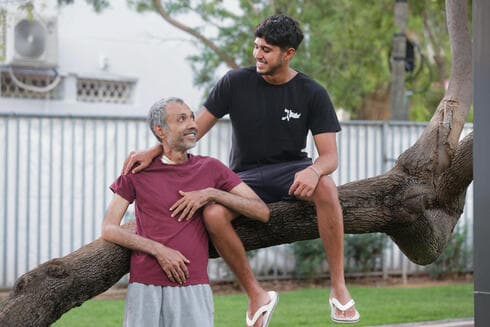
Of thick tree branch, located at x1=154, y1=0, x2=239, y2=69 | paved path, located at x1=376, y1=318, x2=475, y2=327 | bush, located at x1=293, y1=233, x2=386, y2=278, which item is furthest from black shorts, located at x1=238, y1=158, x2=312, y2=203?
thick tree branch, located at x1=154, y1=0, x2=239, y2=69

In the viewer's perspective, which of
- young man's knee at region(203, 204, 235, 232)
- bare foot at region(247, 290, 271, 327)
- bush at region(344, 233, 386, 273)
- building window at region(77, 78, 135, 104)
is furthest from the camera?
building window at region(77, 78, 135, 104)

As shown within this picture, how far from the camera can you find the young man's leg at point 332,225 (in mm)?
4938

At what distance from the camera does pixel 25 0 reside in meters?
12.4

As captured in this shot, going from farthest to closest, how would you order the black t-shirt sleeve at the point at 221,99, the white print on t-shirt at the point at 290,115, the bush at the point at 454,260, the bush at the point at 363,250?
the bush at the point at 454,260, the bush at the point at 363,250, the black t-shirt sleeve at the point at 221,99, the white print on t-shirt at the point at 290,115

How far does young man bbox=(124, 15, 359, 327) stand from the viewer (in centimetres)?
492

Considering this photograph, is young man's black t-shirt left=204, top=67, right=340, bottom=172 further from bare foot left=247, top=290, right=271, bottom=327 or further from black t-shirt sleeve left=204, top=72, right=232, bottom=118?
bare foot left=247, top=290, right=271, bottom=327

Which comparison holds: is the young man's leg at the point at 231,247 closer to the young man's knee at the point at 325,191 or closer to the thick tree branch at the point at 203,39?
the young man's knee at the point at 325,191

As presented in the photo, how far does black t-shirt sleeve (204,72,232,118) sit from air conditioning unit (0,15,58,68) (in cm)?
1150

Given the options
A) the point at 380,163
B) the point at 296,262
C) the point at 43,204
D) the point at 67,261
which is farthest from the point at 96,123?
the point at 67,261

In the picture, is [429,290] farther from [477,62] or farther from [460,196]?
[477,62]

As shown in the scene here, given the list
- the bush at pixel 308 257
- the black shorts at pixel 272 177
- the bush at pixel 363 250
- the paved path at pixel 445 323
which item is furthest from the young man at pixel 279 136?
the bush at pixel 363 250

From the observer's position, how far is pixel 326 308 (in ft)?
33.9

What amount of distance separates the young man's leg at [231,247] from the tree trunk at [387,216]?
25cm

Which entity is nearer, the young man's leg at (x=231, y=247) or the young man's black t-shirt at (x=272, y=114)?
the young man's leg at (x=231, y=247)
